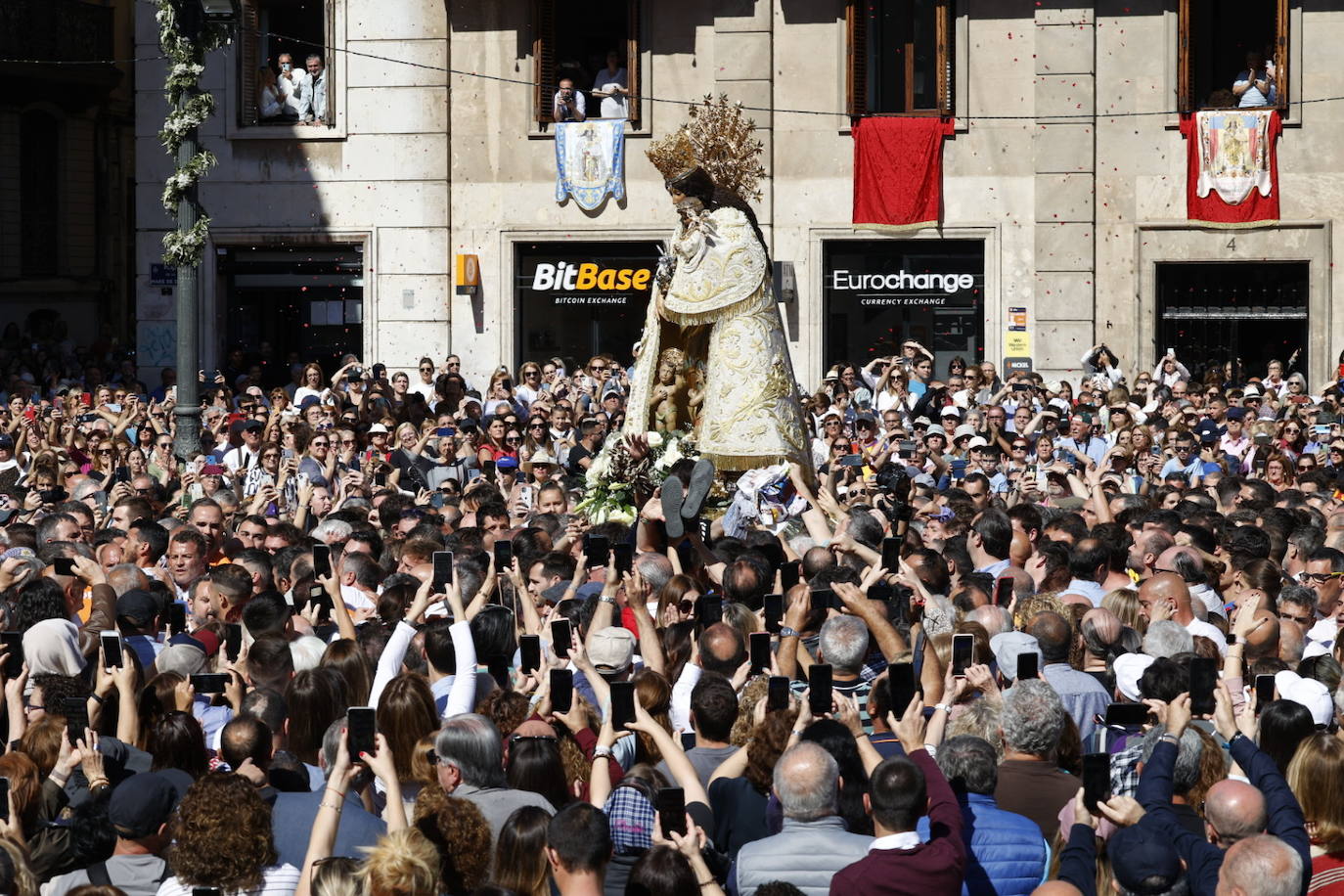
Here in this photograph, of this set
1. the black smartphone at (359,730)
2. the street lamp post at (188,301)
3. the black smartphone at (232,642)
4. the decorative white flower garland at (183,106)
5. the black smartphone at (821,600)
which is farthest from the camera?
the decorative white flower garland at (183,106)

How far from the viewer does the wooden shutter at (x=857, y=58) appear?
23.8 metres

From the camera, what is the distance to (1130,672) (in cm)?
725

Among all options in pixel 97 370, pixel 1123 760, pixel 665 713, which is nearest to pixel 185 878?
pixel 665 713

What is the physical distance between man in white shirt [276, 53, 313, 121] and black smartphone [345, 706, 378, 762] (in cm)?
2066

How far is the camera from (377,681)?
7.48 meters

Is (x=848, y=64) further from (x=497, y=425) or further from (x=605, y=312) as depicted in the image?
(x=497, y=425)

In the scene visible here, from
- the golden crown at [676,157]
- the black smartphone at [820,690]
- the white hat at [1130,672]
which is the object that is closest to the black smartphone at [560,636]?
the black smartphone at [820,690]

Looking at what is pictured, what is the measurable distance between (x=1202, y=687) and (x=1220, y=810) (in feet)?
1.64

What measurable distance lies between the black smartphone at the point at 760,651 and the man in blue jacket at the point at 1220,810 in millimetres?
1587

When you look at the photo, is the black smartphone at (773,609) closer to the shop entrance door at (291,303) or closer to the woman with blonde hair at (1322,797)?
the woman with blonde hair at (1322,797)

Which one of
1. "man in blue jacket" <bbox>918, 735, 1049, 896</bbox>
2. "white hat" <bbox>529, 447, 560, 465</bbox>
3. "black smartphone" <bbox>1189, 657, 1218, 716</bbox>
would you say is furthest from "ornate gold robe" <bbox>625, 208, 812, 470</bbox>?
"black smartphone" <bbox>1189, 657, 1218, 716</bbox>

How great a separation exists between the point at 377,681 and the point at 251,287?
18.9 metres

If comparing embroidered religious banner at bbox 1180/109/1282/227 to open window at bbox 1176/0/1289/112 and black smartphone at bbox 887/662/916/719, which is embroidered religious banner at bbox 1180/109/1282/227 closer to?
open window at bbox 1176/0/1289/112

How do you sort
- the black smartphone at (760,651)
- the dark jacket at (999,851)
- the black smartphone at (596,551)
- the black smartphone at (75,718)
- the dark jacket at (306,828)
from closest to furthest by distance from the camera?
the dark jacket at (306,828) → the dark jacket at (999,851) → the black smartphone at (75,718) → the black smartphone at (760,651) → the black smartphone at (596,551)
